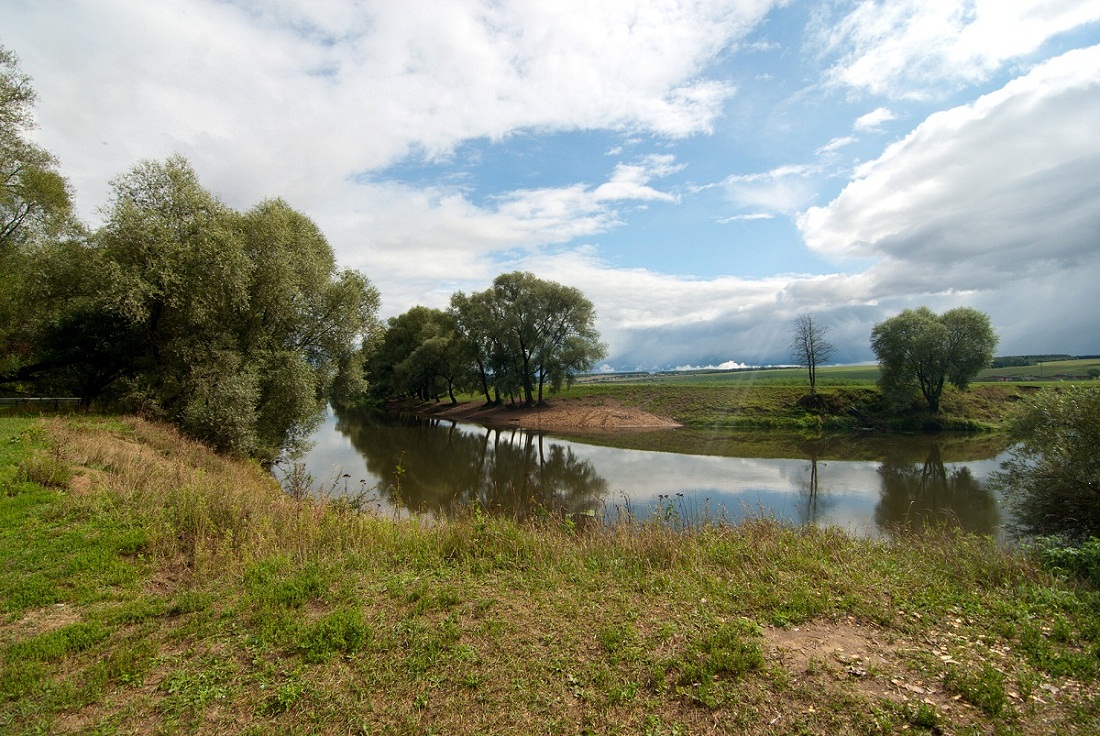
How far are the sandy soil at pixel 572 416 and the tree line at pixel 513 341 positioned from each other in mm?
1584

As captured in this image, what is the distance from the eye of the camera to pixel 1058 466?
11445 millimetres

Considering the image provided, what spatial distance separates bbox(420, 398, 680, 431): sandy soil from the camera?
42.0m

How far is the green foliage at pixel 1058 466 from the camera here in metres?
10.9

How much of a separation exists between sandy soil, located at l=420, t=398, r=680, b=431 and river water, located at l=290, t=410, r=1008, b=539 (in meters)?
3.91

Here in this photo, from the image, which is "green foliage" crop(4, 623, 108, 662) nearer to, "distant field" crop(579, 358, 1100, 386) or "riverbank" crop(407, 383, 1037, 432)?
"riverbank" crop(407, 383, 1037, 432)

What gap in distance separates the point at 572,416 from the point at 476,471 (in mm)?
22878

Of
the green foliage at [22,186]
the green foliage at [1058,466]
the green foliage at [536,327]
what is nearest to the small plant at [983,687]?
the green foliage at [1058,466]

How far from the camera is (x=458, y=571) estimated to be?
6.26 metres

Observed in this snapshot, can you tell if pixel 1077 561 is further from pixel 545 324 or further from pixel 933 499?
pixel 545 324

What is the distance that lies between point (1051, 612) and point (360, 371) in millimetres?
24158

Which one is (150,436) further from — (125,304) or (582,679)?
(582,679)

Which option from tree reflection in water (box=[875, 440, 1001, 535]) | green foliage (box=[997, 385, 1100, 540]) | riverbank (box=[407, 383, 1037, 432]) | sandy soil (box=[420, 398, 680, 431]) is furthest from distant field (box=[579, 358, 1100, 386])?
green foliage (box=[997, 385, 1100, 540])

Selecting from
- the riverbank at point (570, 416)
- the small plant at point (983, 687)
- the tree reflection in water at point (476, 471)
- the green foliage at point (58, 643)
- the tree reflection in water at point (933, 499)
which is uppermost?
the green foliage at point (58, 643)

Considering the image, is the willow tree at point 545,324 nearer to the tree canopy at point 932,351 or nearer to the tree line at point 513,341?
the tree line at point 513,341
